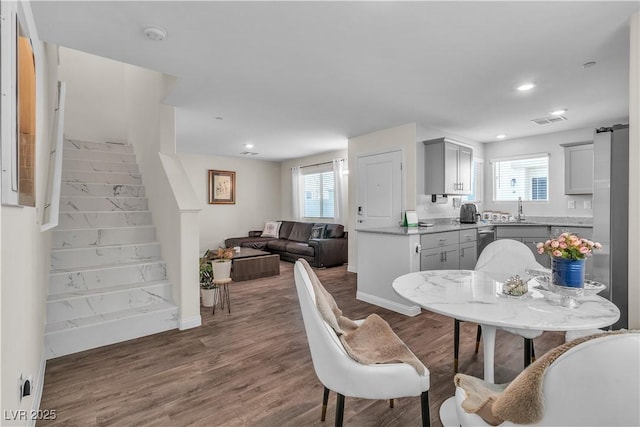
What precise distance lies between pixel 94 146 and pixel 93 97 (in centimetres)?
116

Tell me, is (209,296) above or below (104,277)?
below

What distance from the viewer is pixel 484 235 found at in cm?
460

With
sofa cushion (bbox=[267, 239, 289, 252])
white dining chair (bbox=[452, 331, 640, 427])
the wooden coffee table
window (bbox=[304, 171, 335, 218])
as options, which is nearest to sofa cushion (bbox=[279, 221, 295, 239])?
sofa cushion (bbox=[267, 239, 289, 252])

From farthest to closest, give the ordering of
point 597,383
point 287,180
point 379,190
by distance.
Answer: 1. point 287,180
2. point 379,190
3. point 597,383

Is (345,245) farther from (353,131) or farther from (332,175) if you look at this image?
(353,131)

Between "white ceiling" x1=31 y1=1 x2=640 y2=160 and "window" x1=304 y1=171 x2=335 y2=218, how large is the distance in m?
3.05

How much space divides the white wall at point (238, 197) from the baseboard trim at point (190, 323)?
4.21 meters

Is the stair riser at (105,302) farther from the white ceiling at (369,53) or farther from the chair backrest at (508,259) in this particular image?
the chair backrest at (508,259)

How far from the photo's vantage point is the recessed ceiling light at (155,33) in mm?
2055

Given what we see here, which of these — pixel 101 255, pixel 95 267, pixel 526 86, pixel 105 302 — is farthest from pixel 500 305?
pixel 101 255

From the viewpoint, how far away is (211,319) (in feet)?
10.9

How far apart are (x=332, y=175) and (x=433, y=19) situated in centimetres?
511

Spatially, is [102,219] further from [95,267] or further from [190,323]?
[190,323]

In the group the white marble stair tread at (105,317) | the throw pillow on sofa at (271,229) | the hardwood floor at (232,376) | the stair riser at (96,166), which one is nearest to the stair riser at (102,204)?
the stair riser at (96,166)
